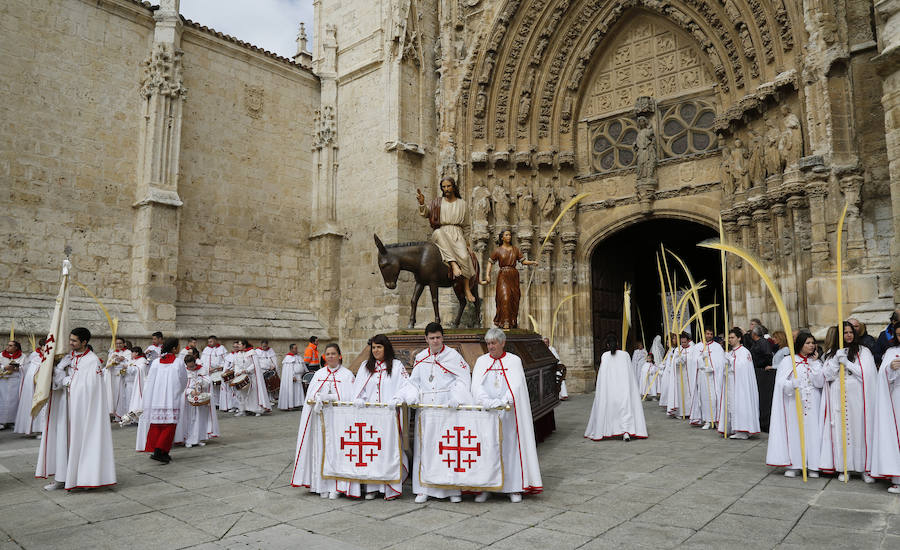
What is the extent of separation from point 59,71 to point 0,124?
1.82 m

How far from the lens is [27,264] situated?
493 inches

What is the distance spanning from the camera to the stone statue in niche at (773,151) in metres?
11.3

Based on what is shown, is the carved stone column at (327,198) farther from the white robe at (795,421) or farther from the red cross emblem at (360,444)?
the white robe at (795,421)

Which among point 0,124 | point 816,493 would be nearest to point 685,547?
point 816,493

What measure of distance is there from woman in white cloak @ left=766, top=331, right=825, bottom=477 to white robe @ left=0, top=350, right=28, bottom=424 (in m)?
11.7

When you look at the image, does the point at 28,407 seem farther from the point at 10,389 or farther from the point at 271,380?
the point at 271,380

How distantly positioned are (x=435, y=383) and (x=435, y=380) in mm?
29

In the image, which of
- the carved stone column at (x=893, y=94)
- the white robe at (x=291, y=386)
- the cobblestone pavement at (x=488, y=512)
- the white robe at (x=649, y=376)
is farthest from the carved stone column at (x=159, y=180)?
the carved stone column at (x=893, y=94)

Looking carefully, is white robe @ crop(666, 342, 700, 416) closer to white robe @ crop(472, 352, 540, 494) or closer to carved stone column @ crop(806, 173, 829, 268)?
carved stone column @ crop(806, 173, 829, 268)

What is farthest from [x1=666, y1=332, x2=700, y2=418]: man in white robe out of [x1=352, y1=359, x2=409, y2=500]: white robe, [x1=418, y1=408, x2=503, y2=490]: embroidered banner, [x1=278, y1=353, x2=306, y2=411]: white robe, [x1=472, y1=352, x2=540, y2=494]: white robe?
[x1=278, y1=353, x2=306, y2=411]: white robe

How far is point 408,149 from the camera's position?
16.1 m

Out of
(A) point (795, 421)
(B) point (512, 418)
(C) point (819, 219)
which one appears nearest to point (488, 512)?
(B) point (512, 418)

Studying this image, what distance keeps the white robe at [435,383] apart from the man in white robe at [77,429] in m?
2.95

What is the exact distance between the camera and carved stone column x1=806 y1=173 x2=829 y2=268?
1012 cm
